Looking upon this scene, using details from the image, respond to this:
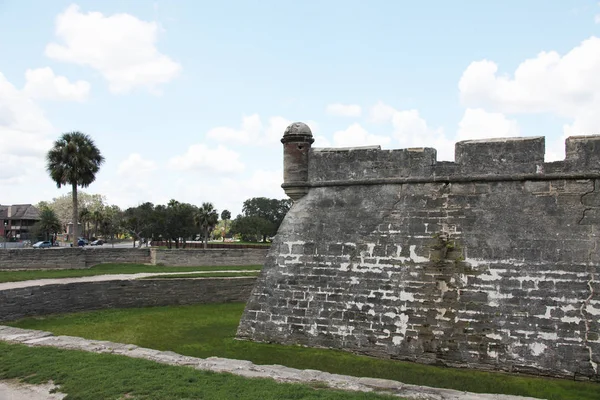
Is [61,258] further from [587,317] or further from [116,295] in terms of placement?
[587,317]

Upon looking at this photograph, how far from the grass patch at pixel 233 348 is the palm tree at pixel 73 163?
1910 cm

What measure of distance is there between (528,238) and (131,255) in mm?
22672

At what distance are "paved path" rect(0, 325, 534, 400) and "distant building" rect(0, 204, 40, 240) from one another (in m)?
76.1

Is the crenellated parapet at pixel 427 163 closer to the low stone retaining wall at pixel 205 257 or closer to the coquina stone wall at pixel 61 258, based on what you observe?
the low stone retaining wall at pixel 205 257

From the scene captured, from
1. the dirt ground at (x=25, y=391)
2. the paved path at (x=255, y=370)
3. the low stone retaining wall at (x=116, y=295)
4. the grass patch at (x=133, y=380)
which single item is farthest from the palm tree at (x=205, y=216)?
the dirt ground at (x=25, y=391)

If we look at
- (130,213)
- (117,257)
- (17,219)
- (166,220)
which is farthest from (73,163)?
(17,219)

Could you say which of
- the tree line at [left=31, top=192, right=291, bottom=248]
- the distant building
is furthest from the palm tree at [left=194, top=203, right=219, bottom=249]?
the distant building

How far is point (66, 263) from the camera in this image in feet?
75.4

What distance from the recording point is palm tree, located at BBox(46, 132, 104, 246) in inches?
1195

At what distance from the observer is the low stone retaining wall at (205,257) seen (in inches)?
1040

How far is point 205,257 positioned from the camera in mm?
27438

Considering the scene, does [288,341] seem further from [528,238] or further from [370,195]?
[528,238]

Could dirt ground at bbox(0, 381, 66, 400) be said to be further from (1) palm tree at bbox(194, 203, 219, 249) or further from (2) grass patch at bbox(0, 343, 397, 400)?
(1) palm tree at bbox(194, 203, 219, 249)

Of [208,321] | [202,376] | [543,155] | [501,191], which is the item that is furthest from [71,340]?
[543,155]
